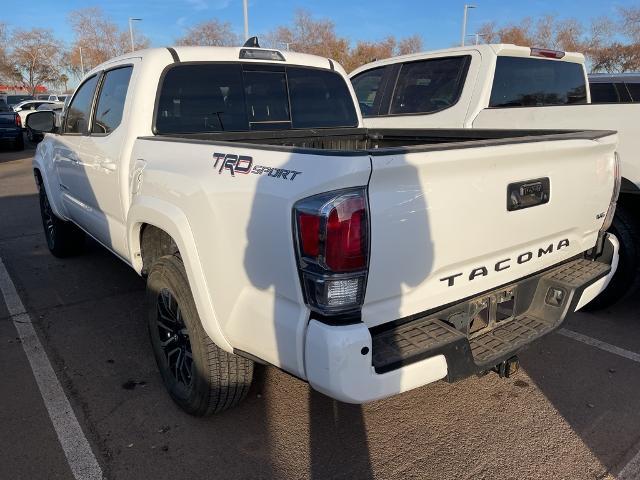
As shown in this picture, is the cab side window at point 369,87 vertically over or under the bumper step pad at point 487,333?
over

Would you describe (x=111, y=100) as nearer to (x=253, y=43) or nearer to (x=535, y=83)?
(x=253, y=43)

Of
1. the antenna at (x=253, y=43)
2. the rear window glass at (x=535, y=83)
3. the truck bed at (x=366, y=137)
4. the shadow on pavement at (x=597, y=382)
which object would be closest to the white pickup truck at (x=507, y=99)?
the rear window glass at (x=535, y=83)

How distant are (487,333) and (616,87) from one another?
6.01 meters

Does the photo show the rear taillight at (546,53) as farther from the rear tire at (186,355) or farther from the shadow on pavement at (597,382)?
the rear tire at (186,355)

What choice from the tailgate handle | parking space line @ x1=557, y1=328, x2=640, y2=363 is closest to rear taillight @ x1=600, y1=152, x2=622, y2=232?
the tailgate handle

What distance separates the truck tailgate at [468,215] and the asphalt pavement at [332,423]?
59cm

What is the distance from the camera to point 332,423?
2.82 metres

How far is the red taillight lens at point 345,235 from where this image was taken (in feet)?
5.90

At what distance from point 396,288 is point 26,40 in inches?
2794

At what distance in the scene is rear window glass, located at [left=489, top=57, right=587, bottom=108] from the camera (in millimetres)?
5102

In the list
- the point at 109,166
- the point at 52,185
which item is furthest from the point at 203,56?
the point at 52,185

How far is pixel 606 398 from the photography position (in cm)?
302

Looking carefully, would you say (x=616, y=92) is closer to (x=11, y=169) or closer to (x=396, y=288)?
(x=396, y=288)

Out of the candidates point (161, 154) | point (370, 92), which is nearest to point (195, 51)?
point (161, 154)
